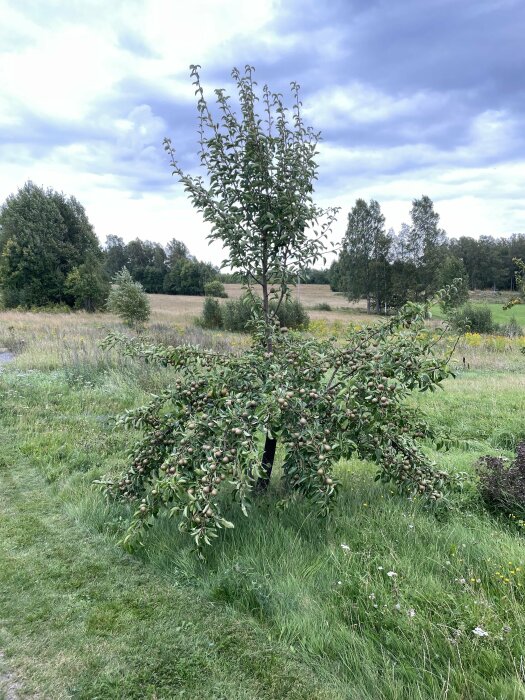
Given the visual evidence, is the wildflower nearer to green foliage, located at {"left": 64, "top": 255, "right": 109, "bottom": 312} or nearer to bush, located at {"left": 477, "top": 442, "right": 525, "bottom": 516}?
bush, located at {"left": 477, "top": 442, "right": 525, "bottom": 516}

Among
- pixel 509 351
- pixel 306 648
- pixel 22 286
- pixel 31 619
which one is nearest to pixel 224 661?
pixel 306 648

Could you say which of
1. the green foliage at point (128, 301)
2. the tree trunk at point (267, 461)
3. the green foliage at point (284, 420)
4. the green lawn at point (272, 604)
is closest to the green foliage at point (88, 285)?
the green foliage at point (128, 301)

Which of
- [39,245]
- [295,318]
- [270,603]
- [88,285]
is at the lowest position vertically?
[270,603]

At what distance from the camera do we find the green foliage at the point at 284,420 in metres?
2.88

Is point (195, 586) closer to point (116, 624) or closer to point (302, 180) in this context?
point (116, 624)

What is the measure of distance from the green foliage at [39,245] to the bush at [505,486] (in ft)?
127

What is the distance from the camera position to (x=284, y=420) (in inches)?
124

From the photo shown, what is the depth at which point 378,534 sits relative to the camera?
10.7 feet

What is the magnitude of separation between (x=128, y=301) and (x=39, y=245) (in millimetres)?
18890

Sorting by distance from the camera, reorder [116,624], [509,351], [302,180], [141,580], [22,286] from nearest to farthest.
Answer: [116,624] → [141,580] → [302,180] → [509,351] → [22,286]

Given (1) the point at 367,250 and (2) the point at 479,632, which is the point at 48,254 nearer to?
(1) the point at 367,250

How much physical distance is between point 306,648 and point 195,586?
0.94m

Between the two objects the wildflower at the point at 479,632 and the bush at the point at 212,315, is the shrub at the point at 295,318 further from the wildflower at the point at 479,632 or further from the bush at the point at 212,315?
the wildflower at the point at 479,632

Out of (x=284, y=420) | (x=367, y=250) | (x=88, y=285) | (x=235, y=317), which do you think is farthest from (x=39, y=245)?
(x=284, y=420)
